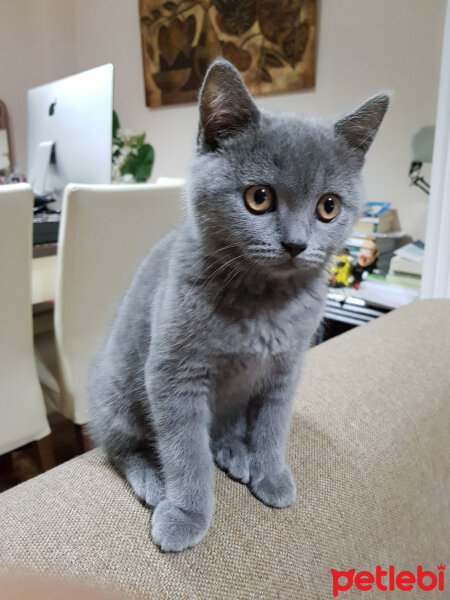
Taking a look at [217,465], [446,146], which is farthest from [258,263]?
[446,146]

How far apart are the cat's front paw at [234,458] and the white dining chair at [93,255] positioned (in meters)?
0.57

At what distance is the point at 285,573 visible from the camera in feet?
1.54

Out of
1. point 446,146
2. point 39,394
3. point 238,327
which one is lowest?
point 39,394

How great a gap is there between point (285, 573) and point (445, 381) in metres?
0.42

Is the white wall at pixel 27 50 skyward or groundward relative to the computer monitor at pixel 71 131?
skyward

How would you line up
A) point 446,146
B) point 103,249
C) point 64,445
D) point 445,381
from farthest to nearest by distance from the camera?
point 64,445 < point 446,146 < point 103,249 < point 445,381

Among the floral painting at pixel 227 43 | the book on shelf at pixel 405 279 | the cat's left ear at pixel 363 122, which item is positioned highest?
the floral painting at pixel 227 43

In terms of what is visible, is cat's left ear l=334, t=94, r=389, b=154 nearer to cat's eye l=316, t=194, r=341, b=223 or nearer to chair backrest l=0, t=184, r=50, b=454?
cat's eye l=316, t=194, r=341, b=223

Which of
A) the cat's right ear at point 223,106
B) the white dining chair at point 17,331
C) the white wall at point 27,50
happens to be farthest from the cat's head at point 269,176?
the white wall at point 27,50

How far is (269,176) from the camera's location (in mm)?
495

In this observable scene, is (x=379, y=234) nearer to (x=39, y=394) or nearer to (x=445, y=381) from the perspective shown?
(x=445, y=381)

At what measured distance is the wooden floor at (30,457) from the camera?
150 cm

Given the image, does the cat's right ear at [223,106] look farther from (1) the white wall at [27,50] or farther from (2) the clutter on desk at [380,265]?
(1) the white wall at [27,50]

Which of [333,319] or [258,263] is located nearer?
[258,263]
